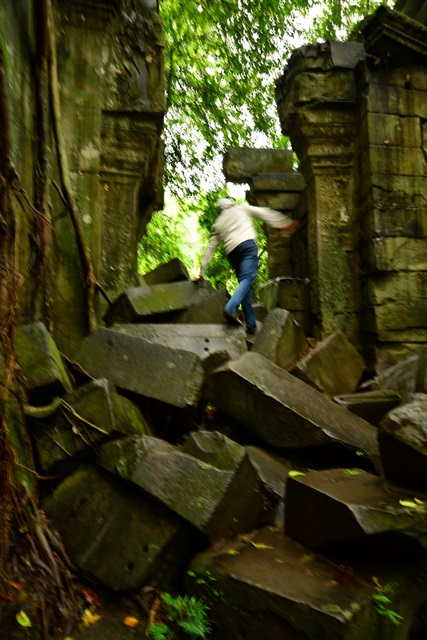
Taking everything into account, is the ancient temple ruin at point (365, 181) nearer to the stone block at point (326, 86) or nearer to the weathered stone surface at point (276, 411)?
the stone block at point (326, 86)

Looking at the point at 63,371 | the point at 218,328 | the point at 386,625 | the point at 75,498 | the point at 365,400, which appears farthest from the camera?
the point at 218,328

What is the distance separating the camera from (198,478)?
224 centimetres

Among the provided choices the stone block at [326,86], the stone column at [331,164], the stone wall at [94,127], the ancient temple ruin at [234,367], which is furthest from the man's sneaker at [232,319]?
the stone block at [326,86]

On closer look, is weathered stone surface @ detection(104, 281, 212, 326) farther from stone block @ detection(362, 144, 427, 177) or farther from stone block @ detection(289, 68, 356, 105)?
stone block @ detection(289, 68, 356, 105)

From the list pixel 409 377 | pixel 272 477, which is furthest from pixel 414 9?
pixel 272 477

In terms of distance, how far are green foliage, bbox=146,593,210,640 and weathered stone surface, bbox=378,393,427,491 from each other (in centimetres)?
106

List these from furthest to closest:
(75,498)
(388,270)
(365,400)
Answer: (388,270), (365,400), (75,498)

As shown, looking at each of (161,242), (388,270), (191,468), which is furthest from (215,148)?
(191,468)

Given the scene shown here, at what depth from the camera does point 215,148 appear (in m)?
10.2

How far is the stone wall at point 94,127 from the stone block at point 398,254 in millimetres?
2434

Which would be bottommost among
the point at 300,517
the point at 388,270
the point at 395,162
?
the point at 300,517

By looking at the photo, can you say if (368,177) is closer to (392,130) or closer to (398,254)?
(392,130)

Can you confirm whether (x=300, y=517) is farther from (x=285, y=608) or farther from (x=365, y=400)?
(x=365, y=400)

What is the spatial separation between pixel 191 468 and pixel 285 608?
0.73 meters
